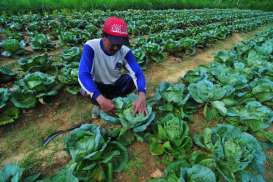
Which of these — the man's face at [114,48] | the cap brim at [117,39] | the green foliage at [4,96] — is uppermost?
the cap brim at [117,39]

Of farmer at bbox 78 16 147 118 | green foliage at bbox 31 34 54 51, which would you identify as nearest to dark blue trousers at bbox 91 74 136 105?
farmer at bbox 78 16 147 118

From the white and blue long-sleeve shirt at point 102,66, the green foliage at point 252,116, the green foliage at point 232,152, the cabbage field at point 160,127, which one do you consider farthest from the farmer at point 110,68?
the green foliage at point 252,116

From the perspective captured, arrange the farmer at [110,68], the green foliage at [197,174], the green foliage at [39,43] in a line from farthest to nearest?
the green foliage at [39,43], the farmer at [110,68], the green foliage at [197,174]

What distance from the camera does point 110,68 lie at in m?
3.29

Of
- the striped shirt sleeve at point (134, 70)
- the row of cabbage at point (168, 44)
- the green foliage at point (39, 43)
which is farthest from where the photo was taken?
the green foliage at point (39, 43)

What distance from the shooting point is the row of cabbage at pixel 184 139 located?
2.24 metres

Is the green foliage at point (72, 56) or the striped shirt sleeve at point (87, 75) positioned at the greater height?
the striped shirt sleeve at point (87, 75)

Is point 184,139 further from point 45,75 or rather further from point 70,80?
point 45,75

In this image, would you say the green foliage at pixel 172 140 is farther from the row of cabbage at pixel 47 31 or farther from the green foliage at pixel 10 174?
the row of cabbage at pixel 47 31

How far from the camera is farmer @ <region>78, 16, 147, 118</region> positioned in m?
2.72

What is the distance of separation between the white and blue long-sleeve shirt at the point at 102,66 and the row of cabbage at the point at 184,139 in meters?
Answer: 0.33

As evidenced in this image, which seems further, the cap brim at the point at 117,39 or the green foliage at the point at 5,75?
the green foliage at the point at 5,75

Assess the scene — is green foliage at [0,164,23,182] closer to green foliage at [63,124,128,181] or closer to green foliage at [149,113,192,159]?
green foliage at [63,124,128,181]

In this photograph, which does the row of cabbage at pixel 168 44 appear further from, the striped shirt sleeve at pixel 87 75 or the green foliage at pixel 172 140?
the green foliage at pixel 172 140
